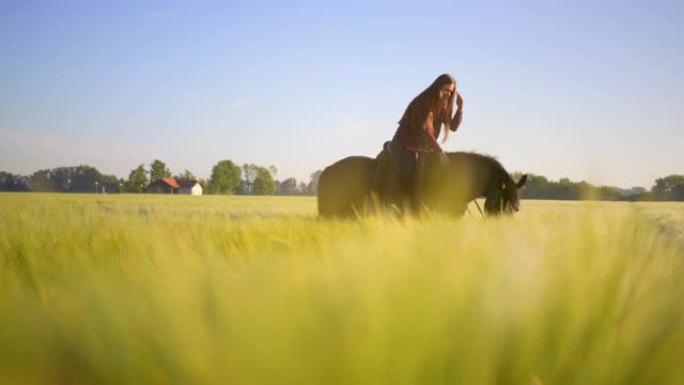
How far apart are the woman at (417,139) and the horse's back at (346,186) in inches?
31.4

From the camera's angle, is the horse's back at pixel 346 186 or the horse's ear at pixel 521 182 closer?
the horse's ear at pixel 521 182

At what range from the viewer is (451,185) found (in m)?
6.81

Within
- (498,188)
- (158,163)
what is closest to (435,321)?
(498,188)

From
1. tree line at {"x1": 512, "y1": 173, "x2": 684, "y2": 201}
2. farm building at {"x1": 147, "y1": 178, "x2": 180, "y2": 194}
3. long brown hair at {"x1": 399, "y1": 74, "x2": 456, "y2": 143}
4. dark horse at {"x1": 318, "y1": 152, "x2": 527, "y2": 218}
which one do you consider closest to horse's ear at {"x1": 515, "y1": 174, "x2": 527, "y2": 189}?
dark horse at {"x1": 318, "y1": 152, "x2": 527, "y2": 218}

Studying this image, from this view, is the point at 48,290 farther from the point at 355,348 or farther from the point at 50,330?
the point at 355,348

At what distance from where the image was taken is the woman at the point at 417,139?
6457 mm

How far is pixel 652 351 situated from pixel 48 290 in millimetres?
1281

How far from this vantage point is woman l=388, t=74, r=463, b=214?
21.2 ft

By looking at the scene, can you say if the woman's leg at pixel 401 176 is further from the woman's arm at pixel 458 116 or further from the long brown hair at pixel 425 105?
the woman's arm at pixel 458 116

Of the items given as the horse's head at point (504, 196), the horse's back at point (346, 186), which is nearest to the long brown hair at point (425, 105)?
the horse's back at point (346, 186)

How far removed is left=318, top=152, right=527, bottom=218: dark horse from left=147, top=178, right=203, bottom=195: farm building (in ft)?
265

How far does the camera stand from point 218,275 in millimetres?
1027

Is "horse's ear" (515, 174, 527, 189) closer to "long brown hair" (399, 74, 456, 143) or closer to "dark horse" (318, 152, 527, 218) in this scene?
"dark horse" (318, 152, 527, 218)

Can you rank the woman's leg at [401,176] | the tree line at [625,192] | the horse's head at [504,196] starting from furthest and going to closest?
the horse's head at [504,196], the woman's leg at [401,176], the tree line at [625,192]
